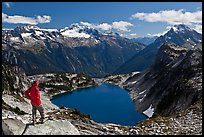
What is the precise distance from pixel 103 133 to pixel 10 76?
102 metres

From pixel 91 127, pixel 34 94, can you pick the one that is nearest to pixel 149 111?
pixel 91 127

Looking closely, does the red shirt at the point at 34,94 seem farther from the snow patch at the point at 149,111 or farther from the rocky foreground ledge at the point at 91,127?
the snow patch at the point at 149,111

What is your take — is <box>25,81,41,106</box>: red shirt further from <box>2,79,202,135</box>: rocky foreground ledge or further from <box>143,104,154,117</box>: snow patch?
<box>143,104,154,117</box>: snow patch

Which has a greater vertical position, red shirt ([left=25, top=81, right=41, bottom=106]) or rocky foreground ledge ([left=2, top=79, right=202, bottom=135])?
red shirt ([left=25, top=81, right=41, bottom=106])

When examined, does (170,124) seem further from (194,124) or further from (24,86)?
(24,86)

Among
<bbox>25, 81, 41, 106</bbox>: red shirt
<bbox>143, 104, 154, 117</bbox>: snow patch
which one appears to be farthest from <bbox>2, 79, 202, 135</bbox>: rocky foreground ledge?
<bbox>143, 104, 154, 117</bbox>: snow patch

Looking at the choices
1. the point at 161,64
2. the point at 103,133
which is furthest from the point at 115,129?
the point at 161,64

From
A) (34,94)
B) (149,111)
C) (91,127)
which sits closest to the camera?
(34,94)

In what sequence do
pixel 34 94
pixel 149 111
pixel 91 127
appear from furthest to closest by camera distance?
1. pixel 149 111
2. pixel 91 127
3. pixel 34 94

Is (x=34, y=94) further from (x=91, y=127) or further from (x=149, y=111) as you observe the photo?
(x=149, y=111)

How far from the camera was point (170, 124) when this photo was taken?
1173 inches

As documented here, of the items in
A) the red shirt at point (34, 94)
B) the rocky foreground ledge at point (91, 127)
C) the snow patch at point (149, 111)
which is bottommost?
the snow patch at point (149, 111)

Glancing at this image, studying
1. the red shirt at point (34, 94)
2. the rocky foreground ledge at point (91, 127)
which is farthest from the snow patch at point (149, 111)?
the red shirt at point (34, 94)

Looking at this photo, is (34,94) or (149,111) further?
(149,111)
